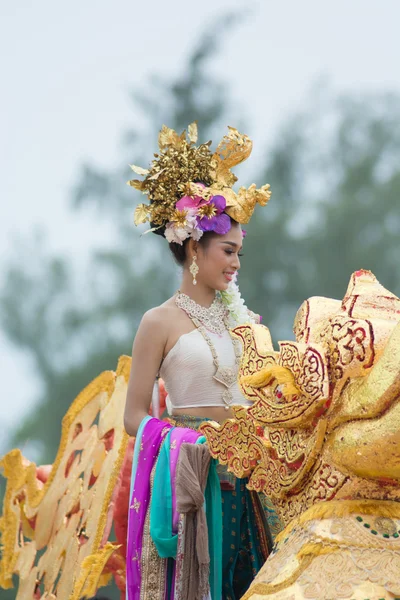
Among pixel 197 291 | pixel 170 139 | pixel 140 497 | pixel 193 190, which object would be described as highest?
pixel 170 139

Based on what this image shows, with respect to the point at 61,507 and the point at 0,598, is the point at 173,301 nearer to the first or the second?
the point at 61,507

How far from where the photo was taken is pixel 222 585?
3.20 metres

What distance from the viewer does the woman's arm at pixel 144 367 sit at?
339 cm

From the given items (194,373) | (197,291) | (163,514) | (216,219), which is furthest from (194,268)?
(163,514)

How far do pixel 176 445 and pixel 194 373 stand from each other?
13.4 inches

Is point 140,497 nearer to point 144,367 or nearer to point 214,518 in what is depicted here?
point 214,518

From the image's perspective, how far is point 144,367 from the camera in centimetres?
339

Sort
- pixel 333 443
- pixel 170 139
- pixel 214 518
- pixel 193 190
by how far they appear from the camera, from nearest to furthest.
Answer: pixel 333 443 < pixel 214 518 < pixel 193 190 < pixel 170 139

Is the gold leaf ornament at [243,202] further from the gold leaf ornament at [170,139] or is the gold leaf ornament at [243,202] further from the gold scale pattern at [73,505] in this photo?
the gold scale pattern at [73,505]

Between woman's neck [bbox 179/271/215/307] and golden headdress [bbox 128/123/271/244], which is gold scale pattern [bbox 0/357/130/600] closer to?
woman's neck [bbox 179/271/215/307]

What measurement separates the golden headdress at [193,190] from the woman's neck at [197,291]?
14 centimetres

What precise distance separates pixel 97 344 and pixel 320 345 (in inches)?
407

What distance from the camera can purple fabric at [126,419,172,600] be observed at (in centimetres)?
322

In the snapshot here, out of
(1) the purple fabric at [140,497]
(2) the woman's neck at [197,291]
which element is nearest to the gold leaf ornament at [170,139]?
(2) the woman's neck at [197,291]
